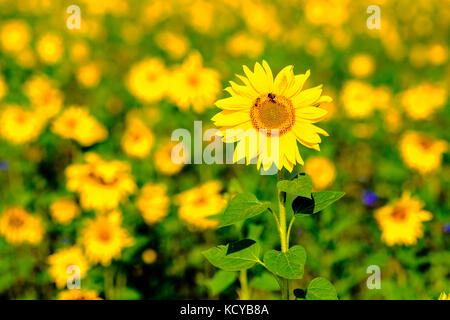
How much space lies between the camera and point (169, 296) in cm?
231

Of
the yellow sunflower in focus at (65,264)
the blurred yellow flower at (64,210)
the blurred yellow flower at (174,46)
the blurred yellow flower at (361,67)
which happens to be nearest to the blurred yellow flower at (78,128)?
the blurred yellow flower at (64,210)

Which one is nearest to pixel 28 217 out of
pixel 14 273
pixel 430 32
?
pixel 14 273

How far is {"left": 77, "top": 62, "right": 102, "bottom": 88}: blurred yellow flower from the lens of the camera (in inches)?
157

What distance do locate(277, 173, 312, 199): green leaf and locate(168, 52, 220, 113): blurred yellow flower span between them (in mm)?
1981

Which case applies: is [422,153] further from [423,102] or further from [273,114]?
[273,114]

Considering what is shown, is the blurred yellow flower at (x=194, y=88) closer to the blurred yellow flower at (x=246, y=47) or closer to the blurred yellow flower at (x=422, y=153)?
the blurred yellow flower at (x=422, y=153)

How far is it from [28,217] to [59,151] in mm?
1100

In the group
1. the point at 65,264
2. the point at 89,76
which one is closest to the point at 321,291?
the point at 65,264

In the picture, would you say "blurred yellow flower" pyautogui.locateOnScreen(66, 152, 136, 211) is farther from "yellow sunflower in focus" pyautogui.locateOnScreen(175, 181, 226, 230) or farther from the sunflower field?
"yellow sunflower in focus" pyautogui.locateOnScreen(175, 181, 226, 230)

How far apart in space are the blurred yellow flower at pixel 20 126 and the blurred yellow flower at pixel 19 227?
2.36 feet

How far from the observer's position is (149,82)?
3789 mm

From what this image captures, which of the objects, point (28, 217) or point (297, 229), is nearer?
point (28, 217)

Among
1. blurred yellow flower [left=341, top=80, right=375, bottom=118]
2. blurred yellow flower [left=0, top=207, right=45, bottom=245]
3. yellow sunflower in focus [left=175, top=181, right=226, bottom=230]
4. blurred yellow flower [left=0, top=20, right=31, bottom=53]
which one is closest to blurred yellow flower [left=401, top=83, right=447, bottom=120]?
blurred yellow flower [left=341, top=80, right=375, bottom=118]
